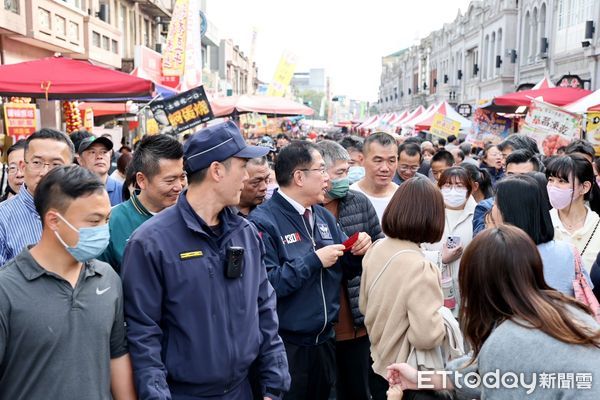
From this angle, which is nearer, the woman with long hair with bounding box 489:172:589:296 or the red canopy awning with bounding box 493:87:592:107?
the woman with long hair with bounding box 489:172:589:296

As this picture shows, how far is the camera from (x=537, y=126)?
384 inches

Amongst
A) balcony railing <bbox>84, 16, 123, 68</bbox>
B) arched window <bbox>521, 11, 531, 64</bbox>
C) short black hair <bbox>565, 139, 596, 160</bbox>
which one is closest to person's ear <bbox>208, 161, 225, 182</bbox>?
short black hair <bbox>565, 139, 596, 160</bbox>

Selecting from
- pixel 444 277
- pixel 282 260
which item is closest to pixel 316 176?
pixel 282 260

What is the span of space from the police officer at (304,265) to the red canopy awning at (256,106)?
9820 mm

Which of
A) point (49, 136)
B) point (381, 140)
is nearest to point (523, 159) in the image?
point (381, 140)

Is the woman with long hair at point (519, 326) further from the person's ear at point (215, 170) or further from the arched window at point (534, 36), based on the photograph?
the arched window at point (534, 36)

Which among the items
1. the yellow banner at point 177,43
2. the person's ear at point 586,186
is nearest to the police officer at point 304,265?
the person's ear at point 586,186

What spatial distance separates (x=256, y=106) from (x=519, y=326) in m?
12.2

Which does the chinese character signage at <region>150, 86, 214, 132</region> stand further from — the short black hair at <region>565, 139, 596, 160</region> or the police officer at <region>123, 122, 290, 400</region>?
the police officer at <region>123, 122, 290, 400</region>

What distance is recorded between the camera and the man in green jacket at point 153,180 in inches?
150

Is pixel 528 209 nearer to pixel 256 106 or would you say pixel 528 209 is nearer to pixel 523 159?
pixel 523 159

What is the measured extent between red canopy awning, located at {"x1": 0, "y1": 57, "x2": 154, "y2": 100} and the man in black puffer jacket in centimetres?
356

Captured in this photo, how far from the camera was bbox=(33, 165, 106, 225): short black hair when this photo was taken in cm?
263

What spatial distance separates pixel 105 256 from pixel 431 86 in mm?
57449
